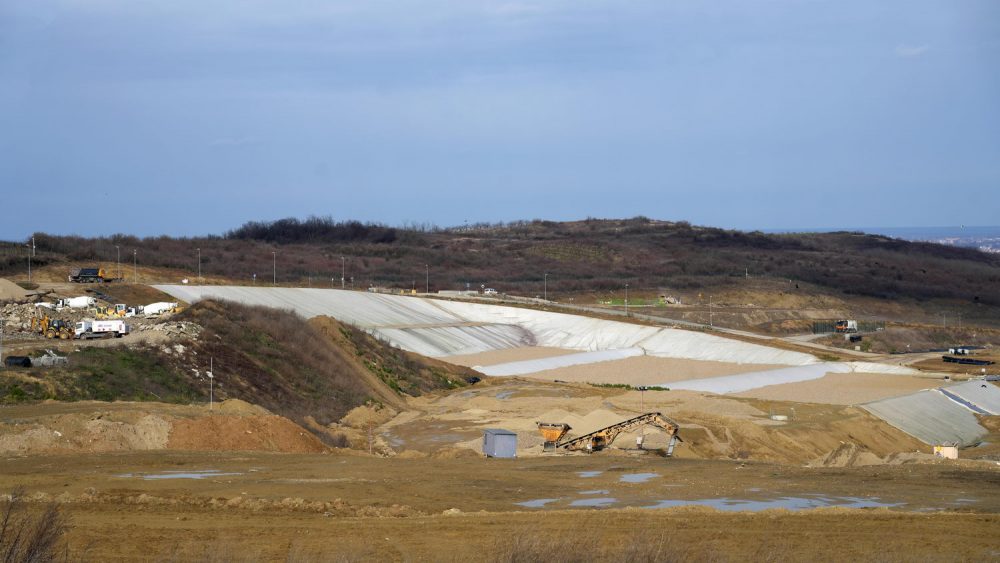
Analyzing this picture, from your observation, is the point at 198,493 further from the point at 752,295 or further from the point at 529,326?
the point at 752,295

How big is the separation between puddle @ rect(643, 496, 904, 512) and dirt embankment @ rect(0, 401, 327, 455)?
14.1m

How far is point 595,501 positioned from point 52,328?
35.7 metres

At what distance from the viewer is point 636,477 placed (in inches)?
1019

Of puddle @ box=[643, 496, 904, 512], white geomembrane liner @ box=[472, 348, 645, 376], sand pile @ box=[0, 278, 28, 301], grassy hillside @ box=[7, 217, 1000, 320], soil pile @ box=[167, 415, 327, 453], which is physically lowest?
white geomembrane liner @ box=[472, 348, 645, 376]

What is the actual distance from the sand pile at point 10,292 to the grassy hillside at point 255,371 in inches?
527

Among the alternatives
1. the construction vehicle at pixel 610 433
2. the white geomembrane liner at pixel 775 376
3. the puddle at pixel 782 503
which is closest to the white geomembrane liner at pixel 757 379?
the white geomembrane liner at pixel 775 376

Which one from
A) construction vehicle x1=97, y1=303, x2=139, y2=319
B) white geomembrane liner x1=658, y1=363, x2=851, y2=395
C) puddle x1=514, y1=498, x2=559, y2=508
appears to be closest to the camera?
puddle x1=514, y1=498, x2=559, y2=508

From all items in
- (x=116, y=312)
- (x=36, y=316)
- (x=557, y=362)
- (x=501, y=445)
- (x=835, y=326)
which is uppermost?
(x=116, y=312)

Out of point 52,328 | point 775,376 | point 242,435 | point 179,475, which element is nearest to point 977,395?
point 775,376

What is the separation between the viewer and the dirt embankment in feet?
91.1

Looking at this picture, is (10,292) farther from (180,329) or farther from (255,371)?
(255,371)

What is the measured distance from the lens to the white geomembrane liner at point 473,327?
71.5 m

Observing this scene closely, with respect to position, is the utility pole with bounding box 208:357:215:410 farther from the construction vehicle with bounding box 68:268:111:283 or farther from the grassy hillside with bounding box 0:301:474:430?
the construction vehicle with bounding box 68:268:111:283

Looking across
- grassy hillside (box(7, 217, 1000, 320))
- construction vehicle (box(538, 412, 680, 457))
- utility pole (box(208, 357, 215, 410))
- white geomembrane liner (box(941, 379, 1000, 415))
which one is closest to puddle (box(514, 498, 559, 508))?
construction vehicle (box(538, 412, 680, 457))
